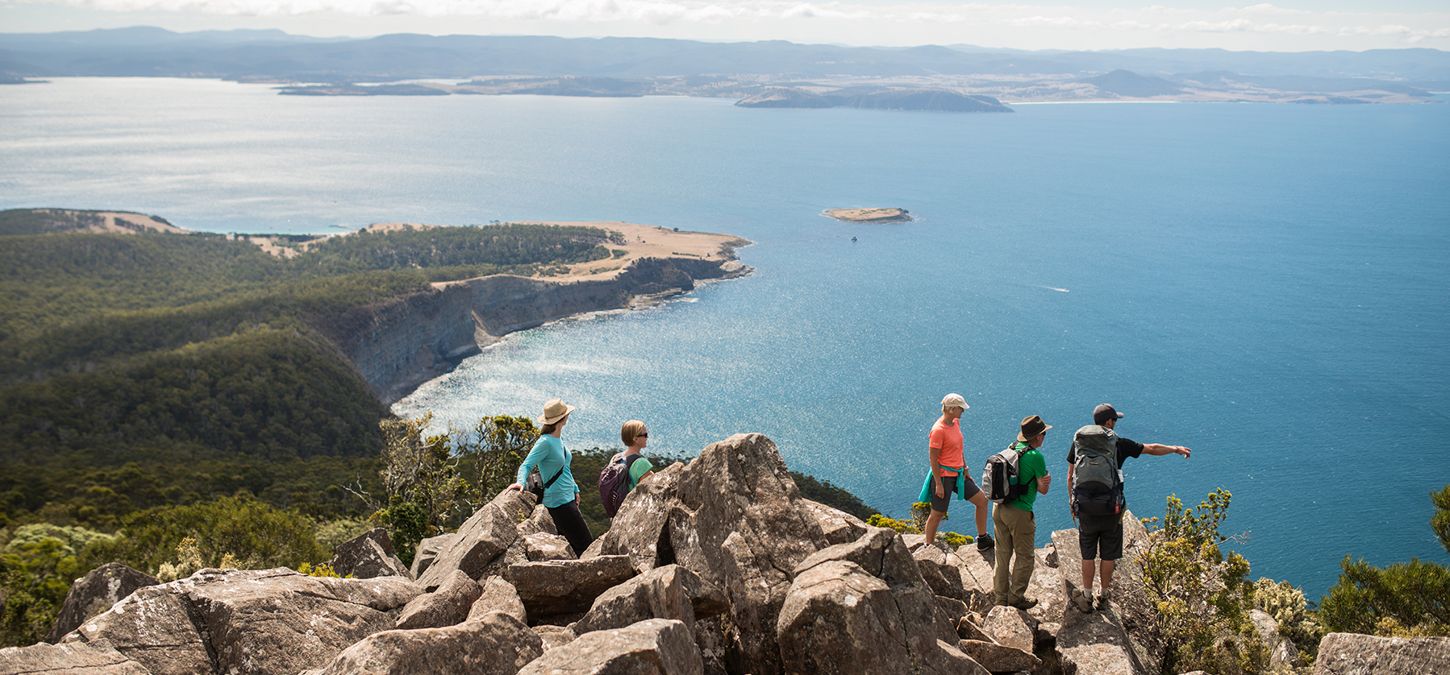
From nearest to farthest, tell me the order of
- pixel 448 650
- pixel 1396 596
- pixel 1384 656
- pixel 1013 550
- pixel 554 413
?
pixel 448 650 → pixel 1384 656 → pixel 1013 550 → pixel 554 413 → pixel 1396 596

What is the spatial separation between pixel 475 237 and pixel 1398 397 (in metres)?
129

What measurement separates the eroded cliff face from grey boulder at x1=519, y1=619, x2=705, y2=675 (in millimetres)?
102549

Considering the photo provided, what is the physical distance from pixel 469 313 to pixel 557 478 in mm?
116776

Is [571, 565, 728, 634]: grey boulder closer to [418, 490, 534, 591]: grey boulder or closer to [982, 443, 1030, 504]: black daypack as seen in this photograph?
[418, 490, 534, 591]: grey boulder

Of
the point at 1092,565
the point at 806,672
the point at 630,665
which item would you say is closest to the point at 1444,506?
the point at 1092,565

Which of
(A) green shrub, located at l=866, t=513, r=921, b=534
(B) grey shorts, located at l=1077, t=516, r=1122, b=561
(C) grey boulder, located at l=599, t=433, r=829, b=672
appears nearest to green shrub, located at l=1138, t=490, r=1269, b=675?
(B) grey shorts, located at l=1077, t=516, r=1122, b=561

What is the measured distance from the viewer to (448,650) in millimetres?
9297

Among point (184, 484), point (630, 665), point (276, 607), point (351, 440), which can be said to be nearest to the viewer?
point (630, 665)

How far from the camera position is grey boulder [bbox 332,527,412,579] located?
1625cm

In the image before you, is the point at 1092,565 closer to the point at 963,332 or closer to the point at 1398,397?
the point at 1398,397

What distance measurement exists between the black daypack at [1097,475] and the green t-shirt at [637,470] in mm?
5985

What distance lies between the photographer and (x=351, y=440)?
8344 cm

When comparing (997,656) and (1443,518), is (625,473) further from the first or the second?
(1443,518)

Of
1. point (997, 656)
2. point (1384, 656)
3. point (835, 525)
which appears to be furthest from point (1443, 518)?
point (835, 525)
